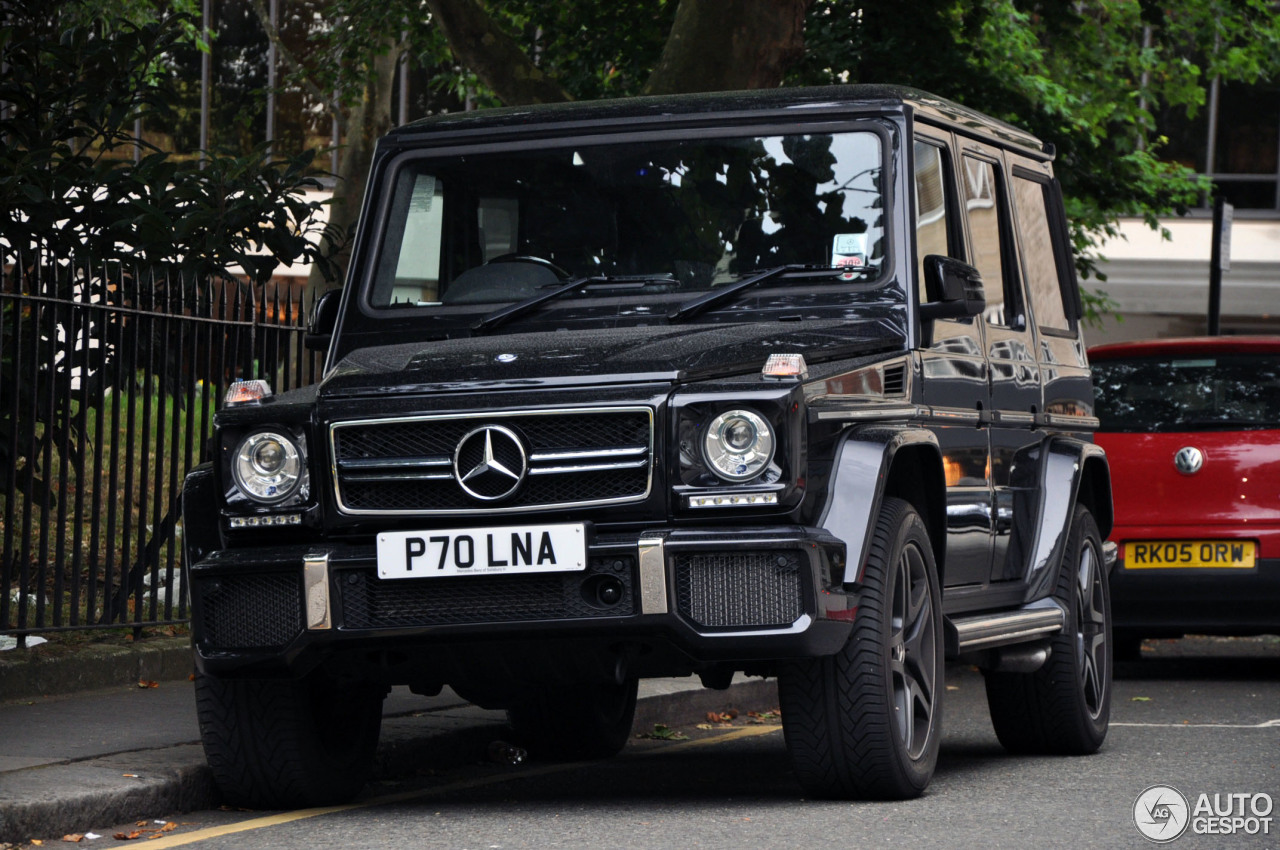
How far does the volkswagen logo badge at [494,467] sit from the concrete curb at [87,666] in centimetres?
338

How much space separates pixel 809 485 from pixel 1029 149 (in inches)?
136

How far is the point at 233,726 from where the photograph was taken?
20.4 feet

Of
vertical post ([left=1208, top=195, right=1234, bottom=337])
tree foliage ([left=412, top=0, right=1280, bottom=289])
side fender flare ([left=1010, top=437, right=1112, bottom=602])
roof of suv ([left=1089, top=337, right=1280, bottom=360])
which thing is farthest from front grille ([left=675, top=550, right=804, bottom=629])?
vertical post ([left=1208, top=195, right=1234, bottom=337])

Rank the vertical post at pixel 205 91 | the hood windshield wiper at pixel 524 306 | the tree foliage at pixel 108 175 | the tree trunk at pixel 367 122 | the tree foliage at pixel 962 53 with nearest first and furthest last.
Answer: the hood windshield wiper at pixel 524 306, the tree foliage at pixel 108 175, the tree foliage at pixel 962 53, the tree trunk at pixel 367 122, the vertical post at pixel 205 91

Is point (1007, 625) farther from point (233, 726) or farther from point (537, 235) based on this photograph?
point (233, 726)

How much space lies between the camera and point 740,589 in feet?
18.2

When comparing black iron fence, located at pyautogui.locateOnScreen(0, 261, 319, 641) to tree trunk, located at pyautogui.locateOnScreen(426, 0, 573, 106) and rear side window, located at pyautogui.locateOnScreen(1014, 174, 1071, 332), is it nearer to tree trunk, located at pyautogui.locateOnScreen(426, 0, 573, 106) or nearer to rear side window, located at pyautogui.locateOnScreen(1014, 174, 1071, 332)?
rear side window, located at pyautogui.locateOnScreen(1014, 174, 1071, 332)

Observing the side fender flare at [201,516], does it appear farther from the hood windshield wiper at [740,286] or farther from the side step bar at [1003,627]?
the side step bar at [1003,627]

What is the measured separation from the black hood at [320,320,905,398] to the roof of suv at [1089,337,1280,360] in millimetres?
5106

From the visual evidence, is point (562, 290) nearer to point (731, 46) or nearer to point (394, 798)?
point (394, 798)

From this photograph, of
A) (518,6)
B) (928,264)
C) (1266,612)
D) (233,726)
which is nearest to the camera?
(233,726)

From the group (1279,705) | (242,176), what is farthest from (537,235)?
(1279,705)

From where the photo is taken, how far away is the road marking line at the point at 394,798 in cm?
588

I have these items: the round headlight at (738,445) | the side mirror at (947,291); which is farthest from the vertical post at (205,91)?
the round headlight at (738,445)
